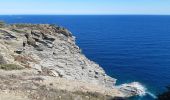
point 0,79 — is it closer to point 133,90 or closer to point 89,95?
point 89,95

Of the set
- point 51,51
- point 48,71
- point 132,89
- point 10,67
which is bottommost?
point 132,89

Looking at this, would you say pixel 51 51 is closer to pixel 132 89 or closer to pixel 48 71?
pixel 132 89

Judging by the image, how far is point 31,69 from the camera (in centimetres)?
5438

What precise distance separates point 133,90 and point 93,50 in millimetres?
59386

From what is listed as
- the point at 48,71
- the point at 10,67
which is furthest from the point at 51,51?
the point at 10,67

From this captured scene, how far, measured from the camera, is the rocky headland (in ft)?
135

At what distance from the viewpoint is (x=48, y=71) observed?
58.7 meters

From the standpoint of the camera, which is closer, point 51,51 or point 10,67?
point 10,67

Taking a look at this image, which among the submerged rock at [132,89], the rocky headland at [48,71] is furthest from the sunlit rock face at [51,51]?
the submerged rock at [132,89]

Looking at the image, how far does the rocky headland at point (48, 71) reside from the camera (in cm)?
4109

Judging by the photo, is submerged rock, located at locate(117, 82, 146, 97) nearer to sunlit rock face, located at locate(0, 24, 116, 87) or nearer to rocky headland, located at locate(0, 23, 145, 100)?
rocky headland, located at locate(0, 23, 145, 100)

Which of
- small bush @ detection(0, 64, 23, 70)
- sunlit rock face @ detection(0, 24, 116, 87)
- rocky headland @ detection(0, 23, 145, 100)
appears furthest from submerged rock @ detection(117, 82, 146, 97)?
small bush @ detection(0, 64, 23, 70)

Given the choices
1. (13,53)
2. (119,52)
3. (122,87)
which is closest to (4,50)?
(13,53)

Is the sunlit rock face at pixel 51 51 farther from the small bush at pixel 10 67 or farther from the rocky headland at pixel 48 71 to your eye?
the small bush at pixel 10 67
